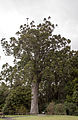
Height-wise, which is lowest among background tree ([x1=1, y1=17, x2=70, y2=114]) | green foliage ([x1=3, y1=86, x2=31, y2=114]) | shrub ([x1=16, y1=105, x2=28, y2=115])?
shrub ([x1=16, y1=105, x2=28, y2=115])

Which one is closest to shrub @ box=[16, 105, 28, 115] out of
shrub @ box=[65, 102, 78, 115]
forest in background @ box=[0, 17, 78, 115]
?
forest in background @ box=[0, 17, 78, 115]

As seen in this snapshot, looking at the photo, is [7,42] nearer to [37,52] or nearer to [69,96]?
[37,52]

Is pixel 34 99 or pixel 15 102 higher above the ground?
pixel 34 99

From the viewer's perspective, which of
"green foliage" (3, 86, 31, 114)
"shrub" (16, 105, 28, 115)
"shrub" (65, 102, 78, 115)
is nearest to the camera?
"shrub" (16, 105, 28, 115)

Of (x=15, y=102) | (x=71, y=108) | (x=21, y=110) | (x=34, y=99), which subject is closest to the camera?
(x=21, y=110)

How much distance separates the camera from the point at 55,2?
52.0ft

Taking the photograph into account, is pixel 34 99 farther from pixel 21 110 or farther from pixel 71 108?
pixel 71 108

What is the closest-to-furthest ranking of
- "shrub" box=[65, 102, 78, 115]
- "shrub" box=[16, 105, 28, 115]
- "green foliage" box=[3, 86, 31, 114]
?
"shrub" box=[16, 105, 28, 115] < "green foliage" box=[3, 86, 31, 114] < "shrub" box=[65, 102, 78, 115]

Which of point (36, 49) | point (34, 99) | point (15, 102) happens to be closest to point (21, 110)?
point (15, 102)

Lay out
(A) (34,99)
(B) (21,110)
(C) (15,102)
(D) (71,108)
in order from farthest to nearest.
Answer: (A) (34,99), (D) (71,108), (C) (15,102), (B) (21,110)

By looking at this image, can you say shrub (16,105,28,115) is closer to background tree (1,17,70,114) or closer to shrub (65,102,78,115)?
background tree (1,17,70,114)

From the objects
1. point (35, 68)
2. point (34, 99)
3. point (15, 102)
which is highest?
point (35, 68)

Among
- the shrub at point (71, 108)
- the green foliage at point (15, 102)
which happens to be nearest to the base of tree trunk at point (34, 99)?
the green foliage at point (15, 102)

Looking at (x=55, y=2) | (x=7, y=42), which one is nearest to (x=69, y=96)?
(x=7, y=42)
